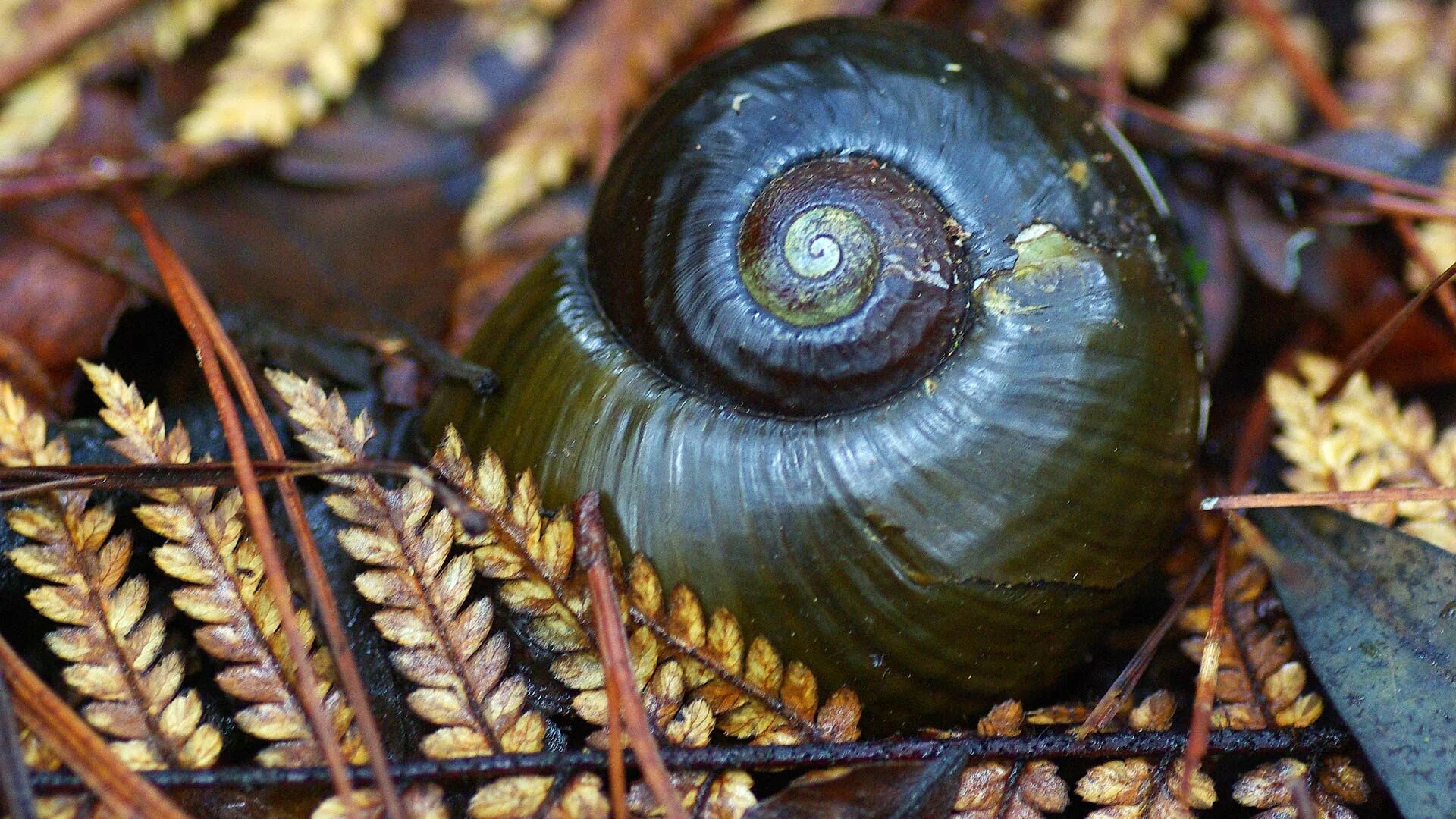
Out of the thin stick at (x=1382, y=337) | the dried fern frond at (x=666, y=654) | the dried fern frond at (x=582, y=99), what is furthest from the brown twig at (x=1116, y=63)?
the dried fern frond at (x=666, y=654)

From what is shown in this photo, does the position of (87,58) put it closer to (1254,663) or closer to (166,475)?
(166,475)

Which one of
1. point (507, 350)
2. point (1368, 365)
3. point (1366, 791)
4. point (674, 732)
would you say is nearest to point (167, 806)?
point (674, 732)

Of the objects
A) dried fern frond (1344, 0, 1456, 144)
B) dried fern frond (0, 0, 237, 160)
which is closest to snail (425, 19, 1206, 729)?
dried fern frond (1344, 0, 1456, 144)

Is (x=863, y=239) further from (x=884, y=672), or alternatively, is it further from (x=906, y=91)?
(x=884, y=672)

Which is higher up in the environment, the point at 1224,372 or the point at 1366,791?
the point at 1224,372

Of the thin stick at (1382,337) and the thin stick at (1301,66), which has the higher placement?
the thin stick at (1301,66)

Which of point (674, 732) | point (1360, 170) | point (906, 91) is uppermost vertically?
point (906, 91)

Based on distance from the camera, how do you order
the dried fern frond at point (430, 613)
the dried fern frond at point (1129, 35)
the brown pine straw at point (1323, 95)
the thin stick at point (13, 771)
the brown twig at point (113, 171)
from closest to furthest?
the thin stick at point (13, 771) → the dried fern frond at point (430, 613) → the brown pine straw at point (1323, 95) → the brown twig at point (113, 171) → the dried fern frond at point (1129, 35)

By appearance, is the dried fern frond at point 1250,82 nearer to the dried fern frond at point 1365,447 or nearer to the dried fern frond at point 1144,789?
the dried fern frond at point 1365,447

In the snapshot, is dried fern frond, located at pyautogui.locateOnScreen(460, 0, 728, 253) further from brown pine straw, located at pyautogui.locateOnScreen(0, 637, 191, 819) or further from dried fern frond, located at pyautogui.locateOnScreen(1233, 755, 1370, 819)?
dried fern frond, located at pyautogui.locateOnScreen(1233, 755, 1370, 819)
